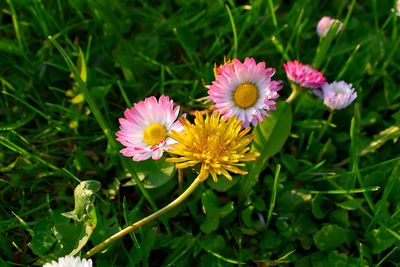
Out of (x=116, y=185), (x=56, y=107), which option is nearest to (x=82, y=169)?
(x=116, y=185)

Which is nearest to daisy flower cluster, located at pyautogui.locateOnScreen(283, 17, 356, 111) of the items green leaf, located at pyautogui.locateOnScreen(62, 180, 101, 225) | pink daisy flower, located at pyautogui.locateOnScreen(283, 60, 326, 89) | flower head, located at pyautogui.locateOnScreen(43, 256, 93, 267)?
pink daisy flower, located at pyautogui.locateOnScreen(283, 60, 326, 89)

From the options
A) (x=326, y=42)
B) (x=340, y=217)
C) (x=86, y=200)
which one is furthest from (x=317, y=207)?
(x=86, y=200)

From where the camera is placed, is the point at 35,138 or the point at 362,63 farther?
the point at 362,63

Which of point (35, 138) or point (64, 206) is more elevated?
point (35, 138)

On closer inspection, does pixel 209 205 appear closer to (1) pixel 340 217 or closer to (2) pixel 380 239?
(1) pixel 340 217

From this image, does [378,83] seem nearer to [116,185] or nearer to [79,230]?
[116,185]

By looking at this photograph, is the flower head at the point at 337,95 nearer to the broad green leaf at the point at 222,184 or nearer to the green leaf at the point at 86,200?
the broad green leaf at the point at 222,184

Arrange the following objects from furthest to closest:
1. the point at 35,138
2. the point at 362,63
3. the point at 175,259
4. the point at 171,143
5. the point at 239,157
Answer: the point at 362,63 → the point at 35,138 → the point at 175,259 → the point at 171,143 → the point at 239,157
